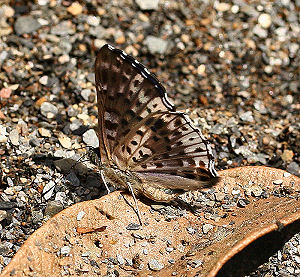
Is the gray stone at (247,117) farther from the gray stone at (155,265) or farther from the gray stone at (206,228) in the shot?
the gray stone at (155,265)

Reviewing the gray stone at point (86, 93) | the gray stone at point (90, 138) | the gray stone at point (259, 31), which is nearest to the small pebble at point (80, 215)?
the gray stone at point (90, 138)

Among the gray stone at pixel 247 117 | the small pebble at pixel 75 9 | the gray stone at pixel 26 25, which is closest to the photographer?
the gray stone at pixel 247 117

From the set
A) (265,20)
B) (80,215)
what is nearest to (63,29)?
(265,20)

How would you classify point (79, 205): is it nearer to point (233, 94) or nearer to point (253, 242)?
point (253, 242)

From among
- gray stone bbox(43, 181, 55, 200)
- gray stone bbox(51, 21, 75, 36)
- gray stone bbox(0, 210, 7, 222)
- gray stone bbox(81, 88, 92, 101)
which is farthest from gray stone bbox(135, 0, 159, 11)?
gray stone bbox(0, 210, 7, 222)

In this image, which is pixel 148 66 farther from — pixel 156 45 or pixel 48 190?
pixel 48 190

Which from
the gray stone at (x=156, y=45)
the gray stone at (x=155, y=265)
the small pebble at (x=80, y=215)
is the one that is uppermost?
the small pebble at (x=80, y=215)

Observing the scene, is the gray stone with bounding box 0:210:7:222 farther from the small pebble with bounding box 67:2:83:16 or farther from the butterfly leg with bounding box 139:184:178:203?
the small pebble with bounding box 67:2:83:16

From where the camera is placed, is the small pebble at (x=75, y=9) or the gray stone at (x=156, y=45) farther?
the small pebble at (x=75, y=9)
